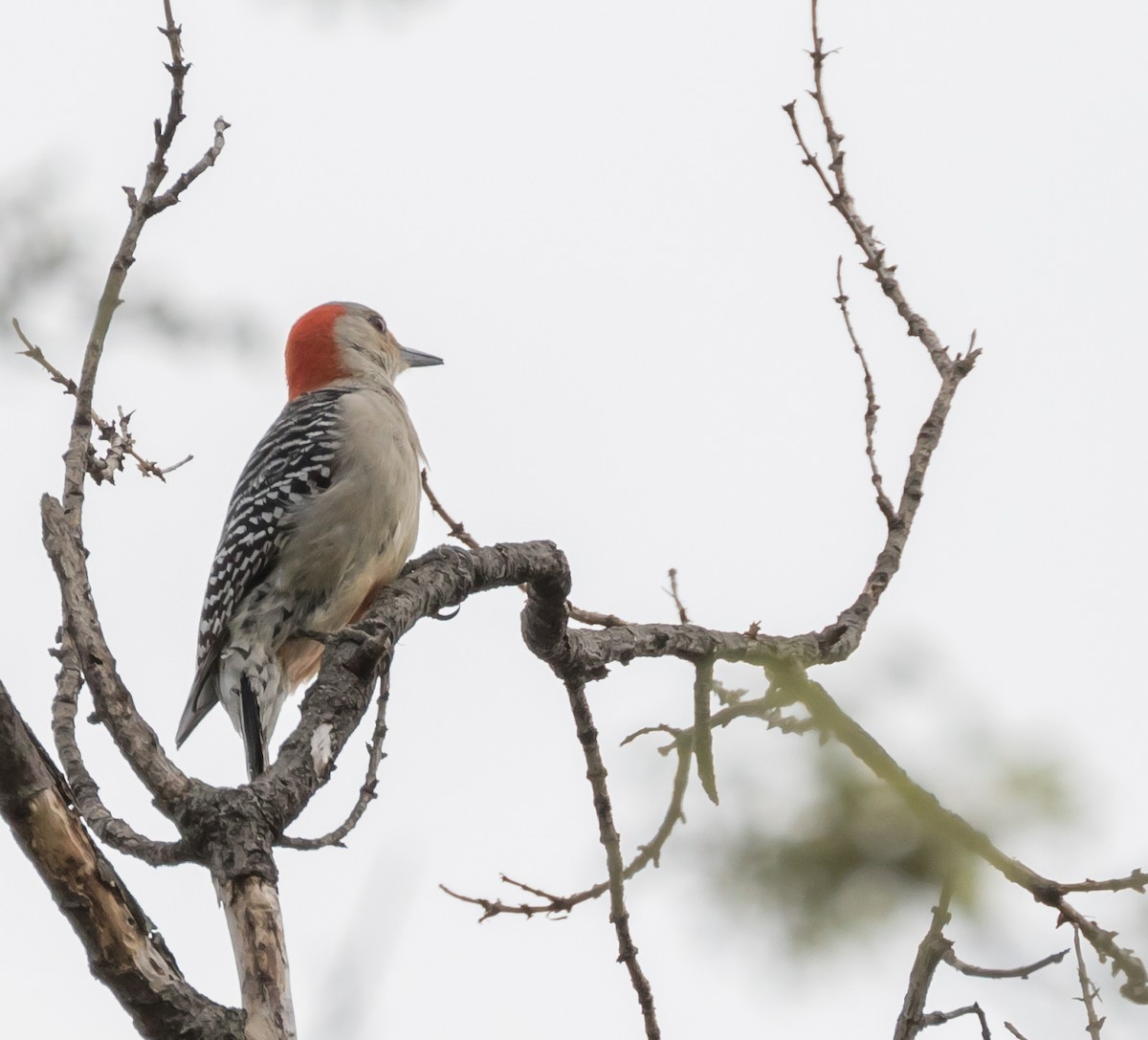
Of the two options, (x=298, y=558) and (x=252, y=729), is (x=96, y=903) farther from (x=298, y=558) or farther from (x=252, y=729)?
(x=298, y=558)

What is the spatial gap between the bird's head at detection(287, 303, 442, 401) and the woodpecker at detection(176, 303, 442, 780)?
1.11m

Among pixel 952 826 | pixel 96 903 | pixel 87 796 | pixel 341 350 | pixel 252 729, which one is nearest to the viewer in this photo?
pixel 96 903

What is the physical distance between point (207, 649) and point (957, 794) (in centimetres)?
438

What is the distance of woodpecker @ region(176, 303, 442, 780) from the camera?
607cm

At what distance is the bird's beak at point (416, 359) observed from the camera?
8.43 metres

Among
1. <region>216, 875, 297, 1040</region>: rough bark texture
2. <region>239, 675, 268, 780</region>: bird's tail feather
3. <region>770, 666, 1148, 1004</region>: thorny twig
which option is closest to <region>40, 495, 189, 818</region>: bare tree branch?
<region>216, 875, 297, 1040</region>: rough bark texture

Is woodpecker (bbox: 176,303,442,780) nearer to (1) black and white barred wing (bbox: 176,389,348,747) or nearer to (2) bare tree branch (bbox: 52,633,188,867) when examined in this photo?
(1) black and white barred wing (bbox: 176,389,348,747)

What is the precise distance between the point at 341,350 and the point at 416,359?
0.63 m

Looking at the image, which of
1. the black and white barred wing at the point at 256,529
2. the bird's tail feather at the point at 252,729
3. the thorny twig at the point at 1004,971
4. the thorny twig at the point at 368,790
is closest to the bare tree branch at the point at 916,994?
the thorny twig at the point at 1004,971

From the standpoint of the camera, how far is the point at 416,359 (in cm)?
845

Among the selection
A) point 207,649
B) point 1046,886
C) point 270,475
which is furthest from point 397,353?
point 1046,886

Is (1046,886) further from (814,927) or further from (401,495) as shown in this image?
(401,495)

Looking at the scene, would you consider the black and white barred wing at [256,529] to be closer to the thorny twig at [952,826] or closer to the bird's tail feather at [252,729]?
the bird's tail feather at [252,729]

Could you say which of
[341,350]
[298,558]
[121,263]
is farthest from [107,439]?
[341,350]
